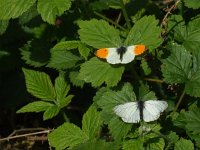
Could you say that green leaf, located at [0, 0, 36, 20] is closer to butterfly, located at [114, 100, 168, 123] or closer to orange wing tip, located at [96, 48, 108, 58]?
orange wing tip, located at [96, 48, 108, 58]

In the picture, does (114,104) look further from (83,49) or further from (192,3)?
(192,3)

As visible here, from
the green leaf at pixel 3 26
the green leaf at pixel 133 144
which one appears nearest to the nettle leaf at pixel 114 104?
the green leaf at pixel 133 144

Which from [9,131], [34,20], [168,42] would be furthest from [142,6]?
[9,131]

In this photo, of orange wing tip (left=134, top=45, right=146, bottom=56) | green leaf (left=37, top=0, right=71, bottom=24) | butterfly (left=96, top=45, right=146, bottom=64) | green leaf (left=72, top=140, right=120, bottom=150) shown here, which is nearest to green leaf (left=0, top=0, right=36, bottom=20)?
green leaf (left=37, top=0, right=71, bottom=24)

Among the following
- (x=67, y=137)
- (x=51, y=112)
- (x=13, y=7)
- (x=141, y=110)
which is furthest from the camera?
(x=51, y=112)

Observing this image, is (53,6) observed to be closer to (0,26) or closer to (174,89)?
(0,26)

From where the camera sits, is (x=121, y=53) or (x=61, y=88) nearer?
(x=121, y=53)

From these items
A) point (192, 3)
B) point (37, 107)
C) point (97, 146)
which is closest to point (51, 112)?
point (37, 107)

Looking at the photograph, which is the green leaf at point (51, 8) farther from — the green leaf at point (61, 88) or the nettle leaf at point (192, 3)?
the nettle leaf at point (192, 3)

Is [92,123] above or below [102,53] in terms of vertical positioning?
below
